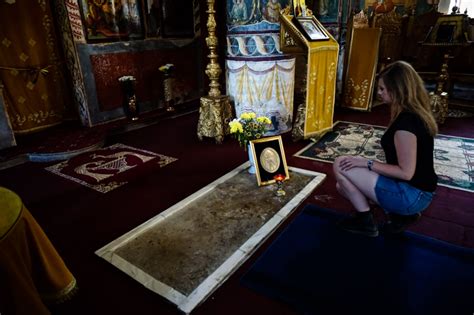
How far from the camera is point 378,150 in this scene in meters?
4.54

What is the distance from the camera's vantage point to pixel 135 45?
21.8ft

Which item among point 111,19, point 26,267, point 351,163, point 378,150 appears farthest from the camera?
point 111,19

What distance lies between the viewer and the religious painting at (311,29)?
14.9 ft

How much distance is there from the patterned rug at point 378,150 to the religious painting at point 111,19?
14.4 ft

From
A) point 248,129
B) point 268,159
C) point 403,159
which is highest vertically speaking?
point 403,159

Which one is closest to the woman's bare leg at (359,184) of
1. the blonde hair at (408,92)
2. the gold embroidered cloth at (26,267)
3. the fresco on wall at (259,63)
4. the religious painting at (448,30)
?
the blonde hair at (408,92)

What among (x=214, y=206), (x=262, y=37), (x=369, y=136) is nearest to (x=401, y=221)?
(x=214, y=206)

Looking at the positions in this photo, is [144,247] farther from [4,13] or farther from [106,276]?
[4,13]

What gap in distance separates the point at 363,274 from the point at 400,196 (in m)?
0.63

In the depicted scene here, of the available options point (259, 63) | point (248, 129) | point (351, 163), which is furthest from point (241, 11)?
point (351, 163)

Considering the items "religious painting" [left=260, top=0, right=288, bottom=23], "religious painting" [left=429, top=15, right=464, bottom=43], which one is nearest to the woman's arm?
"religious painting" [left=260, top=0, right=288, bottom=23]

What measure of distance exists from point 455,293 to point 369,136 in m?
3.51

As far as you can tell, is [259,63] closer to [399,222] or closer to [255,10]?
[255,10]

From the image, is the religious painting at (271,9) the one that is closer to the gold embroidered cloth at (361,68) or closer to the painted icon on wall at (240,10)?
the painted icon on wall at (240,10)
